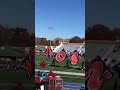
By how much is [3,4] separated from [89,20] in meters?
0.84

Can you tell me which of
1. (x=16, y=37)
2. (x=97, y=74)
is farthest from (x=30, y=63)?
(x=97, y=74)

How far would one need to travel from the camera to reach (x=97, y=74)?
2.15 metres

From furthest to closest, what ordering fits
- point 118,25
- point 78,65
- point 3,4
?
1. point 78,65
2. point 3,4
3. point 118,25

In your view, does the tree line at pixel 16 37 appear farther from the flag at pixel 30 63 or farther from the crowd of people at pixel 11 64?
the crowd of people at pixel 11 64

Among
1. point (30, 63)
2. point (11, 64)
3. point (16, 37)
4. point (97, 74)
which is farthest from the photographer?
point (11, 64)

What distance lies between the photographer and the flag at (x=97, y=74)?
2.14 m

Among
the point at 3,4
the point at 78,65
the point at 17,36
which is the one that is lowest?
the point at 78,65

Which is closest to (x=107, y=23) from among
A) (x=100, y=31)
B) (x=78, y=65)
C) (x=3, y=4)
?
(x=100, y=31)

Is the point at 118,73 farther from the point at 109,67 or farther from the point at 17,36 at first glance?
the point at 17,36

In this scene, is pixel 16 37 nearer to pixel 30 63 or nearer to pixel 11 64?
pixel 30 63

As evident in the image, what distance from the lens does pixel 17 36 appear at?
9.45 ft

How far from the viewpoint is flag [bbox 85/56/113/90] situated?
2145mm

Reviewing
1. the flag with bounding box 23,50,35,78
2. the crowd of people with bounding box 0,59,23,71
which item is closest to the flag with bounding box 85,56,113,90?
the flag with bounding box 23,50,35,78

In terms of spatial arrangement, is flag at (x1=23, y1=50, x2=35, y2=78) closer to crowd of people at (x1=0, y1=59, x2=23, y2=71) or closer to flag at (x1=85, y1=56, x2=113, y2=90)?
crowd of people at (x1=0, y1=59, x2=23, y2=71)
